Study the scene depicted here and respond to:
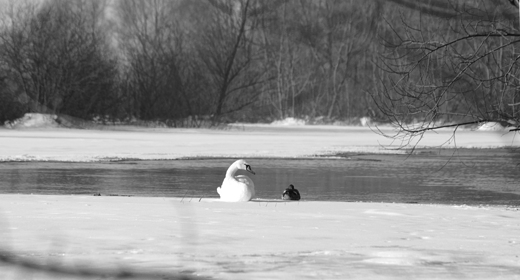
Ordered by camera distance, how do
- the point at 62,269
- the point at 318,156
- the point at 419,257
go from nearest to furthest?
the point at 62,269, the point at 419,257, the point at 318,156

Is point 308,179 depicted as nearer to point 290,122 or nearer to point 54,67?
point 54,67

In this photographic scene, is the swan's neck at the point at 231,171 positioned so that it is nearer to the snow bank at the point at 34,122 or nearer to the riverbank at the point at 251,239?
the riverbank at the point at 251,239

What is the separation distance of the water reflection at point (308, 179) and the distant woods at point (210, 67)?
1121 cm

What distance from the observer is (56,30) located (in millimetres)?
46375

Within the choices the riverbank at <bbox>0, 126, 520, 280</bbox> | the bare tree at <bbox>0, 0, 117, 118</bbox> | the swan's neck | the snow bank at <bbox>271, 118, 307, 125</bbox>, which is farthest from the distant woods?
the riverbank at <bbox>0, 126, 520, 280</bbox>

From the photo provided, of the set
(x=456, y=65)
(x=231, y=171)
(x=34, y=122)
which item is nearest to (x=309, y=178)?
(x=231, y=171)

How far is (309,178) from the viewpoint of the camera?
18.1 metres

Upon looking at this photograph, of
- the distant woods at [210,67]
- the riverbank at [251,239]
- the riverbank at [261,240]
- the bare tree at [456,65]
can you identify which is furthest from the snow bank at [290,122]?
the riverbank at [261,240]

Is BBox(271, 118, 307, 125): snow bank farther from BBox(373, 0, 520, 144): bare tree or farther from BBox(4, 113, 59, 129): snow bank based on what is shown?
BBox(373, 0, 520, 144): bare tree

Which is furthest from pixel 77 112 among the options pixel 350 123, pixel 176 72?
pixel 350 123

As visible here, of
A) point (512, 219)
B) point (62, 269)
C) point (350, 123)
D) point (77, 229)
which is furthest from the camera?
point (350, 123)

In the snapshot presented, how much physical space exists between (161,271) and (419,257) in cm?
193

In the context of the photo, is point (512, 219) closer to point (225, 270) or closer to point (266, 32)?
point (225, 270)

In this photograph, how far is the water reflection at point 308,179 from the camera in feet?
48.7
